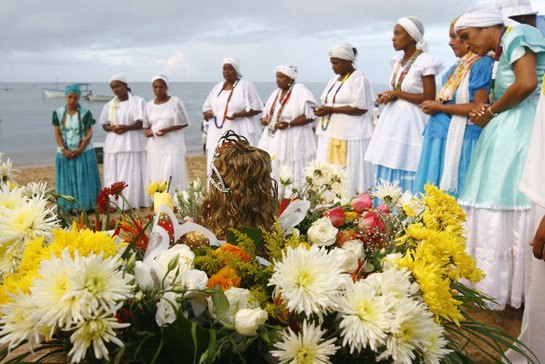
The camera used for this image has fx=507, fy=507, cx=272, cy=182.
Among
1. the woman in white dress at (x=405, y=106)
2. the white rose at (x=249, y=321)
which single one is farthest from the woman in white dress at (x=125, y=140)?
the white rose at (x=249, y=321)

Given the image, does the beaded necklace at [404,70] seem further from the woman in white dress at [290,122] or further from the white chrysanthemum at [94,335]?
the white chrysanthemum at [94,335]

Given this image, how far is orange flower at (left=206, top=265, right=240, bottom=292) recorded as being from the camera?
4.70 feet

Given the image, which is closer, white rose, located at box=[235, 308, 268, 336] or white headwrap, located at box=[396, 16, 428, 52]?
white rose, located at box=[235, 308, 268, 336]

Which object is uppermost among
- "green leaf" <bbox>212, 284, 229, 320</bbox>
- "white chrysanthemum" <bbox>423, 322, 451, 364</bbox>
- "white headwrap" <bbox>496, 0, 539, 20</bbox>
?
"white headwrap" <bbox>496, 0, 539, 20</bbox>

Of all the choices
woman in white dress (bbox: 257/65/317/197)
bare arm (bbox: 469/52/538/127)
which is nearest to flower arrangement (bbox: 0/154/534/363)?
bare arm (bbox: 469/52/538/127)

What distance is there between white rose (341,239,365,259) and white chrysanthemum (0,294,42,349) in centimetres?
101

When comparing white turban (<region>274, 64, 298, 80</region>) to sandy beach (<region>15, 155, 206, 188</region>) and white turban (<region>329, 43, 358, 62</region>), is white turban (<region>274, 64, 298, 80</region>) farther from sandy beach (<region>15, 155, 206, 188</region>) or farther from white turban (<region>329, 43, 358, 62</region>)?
sandy beach (<region>15, 155, 206, 188</region>)

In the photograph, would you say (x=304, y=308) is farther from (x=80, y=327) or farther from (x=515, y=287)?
(x=515, y=287)

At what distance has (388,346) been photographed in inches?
49.5

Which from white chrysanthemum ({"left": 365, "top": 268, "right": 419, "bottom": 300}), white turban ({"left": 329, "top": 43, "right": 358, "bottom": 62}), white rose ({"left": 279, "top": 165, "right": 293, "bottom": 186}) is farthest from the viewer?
white turban ({"left": 329, "top": 43, "right": 358, "bottom": 62})

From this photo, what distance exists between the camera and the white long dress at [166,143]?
26.4ft

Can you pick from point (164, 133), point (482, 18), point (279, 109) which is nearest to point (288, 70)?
point (279, 109)

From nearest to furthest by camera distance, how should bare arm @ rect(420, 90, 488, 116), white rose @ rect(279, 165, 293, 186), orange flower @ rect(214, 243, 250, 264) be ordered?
1. orange flower @ rect(214, 243, 250, 264)
2. white rose @ rect(279, 165, 293, 186)
3. bare arm @ rect(420, 90, 488, 116)

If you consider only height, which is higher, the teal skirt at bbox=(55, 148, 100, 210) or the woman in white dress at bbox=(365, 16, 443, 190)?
the woman in white dress at bbox=(365, 16, 443, 190)
